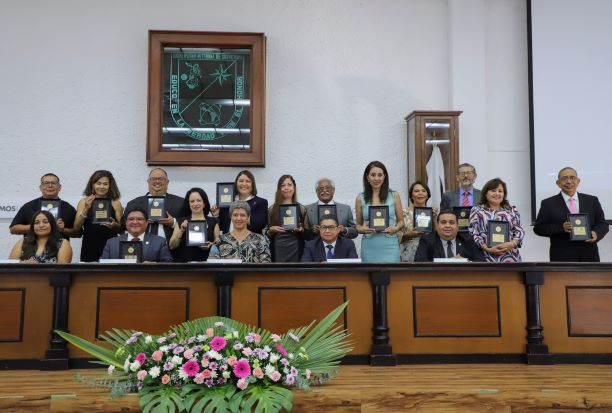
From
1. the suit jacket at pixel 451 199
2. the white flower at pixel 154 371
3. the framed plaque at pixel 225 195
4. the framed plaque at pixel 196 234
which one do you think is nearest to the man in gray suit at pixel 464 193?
the suit jacket at pixel 451 199

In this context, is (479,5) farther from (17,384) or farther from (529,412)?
(17,384)

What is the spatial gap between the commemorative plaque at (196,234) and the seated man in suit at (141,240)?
193mm

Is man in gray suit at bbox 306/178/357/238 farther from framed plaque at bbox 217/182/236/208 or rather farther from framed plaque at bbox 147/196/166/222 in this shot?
framed plaque at bbox 147/196/166/222

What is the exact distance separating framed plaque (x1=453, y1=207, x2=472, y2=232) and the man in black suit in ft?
2.25

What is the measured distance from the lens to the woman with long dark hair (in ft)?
17.0

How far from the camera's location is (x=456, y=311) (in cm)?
410

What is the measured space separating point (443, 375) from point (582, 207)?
2.46m

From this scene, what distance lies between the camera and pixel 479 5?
23.0 ft

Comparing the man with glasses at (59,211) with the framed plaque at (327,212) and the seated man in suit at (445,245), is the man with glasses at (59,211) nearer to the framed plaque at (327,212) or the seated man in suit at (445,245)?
the framed plaque at (327,212)

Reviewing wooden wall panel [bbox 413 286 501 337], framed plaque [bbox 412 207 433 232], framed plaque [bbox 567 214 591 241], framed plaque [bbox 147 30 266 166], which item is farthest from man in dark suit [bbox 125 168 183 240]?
framed plaque [bbox 567 214 591 241]

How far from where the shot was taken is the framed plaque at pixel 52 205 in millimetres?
5148

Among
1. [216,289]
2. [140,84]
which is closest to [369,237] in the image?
[216,289]

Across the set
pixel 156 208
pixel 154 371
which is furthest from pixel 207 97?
pixel 154 371

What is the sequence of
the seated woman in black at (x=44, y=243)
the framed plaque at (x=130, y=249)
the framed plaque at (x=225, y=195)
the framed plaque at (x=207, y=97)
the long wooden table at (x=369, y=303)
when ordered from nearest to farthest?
the long wooden table at (x=369, y=303) → the framed plaque at (x=130, y=249) → the seated woman in black at (x=44, y=243) → the framed plaque at (x=225, y=195) → the framed plaque at (x=207, y=97)
